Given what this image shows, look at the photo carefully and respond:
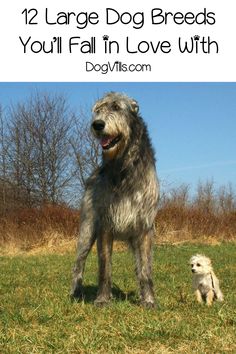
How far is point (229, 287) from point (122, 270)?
9.45 feet

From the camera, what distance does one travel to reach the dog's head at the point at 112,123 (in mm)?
5383

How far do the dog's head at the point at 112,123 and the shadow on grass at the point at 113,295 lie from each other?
187 cm

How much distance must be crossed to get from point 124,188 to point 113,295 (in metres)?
1.84

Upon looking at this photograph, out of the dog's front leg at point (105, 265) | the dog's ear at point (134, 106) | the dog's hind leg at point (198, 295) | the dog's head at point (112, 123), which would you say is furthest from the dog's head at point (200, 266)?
the dog's ear at point (134, 106)

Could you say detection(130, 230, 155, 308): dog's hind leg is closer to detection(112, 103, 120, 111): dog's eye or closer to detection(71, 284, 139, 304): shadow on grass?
detection(71, 284, 139, 304): shadow on grass

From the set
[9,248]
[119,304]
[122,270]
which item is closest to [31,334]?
[119,304]

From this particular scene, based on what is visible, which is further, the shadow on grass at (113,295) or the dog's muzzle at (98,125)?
the shadow on grass at (113,295)

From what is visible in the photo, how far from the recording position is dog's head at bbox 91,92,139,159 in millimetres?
5383

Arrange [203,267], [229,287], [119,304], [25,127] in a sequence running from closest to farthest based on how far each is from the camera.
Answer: [119,304] < [203,267] < [229,287] < [25,127]

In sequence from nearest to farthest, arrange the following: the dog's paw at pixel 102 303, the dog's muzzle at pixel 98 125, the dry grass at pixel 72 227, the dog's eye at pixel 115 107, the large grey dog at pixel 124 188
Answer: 1. the dog's muzzle at pixel 98 125
2. the large grey dog at pixel 124 188
3. the dog's eye at pixel 115 107
4. the dog's paw at pixel 102 303
5. the dry grass at pixel 72 227

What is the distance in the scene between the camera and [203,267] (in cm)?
647

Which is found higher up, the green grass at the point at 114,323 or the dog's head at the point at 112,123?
the dog's head at the point at 112,123

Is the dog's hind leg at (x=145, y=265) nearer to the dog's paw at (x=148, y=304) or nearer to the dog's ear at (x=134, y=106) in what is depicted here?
the dog's paw at (x=148, y=304)

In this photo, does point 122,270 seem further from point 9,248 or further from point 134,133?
point 9,248
